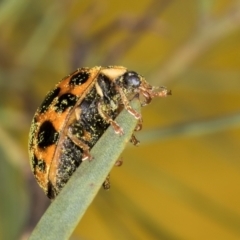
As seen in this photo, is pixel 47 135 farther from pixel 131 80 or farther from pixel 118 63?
pixel 118 63

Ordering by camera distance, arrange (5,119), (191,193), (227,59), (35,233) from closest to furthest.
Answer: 1. (35,233)
2. (5,119)
3. (191,193)
4. (227,59)

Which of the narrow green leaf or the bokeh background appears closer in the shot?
the narrow green leaf

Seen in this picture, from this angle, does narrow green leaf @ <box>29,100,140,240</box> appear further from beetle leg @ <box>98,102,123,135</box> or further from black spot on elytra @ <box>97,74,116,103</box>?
black spot on elytra @ <box>97,74,116,103</box>

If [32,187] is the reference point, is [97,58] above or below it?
above

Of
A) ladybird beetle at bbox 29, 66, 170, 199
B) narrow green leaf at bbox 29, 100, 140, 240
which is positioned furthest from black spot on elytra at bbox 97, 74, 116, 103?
narrow green leaf at bbox 29, 100, 140, 240

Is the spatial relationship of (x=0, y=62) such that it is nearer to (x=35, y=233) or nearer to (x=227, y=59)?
(x=35, y=233)

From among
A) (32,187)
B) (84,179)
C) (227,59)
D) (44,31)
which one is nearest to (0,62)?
(44,31)

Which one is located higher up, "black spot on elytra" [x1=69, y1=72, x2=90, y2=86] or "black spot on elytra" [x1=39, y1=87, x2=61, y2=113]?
"black spot on elytra" [x1=69, y1=72, x2=90, y2=86]

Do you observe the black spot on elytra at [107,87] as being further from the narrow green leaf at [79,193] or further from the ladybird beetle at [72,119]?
the narrow green leaf at [79,193]
